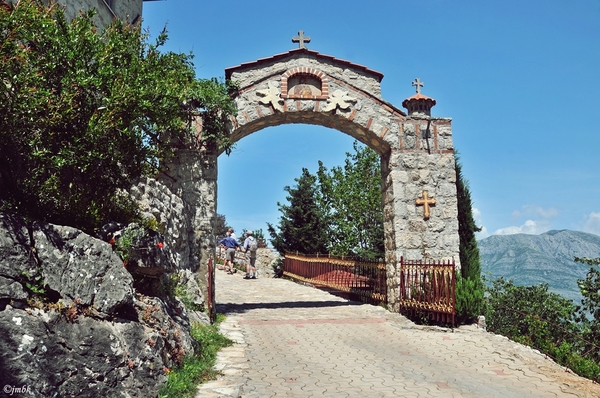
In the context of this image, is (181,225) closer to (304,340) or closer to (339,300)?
(304,340)

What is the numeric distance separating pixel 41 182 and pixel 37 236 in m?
0.74

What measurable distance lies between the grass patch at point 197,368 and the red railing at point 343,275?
5034 millimetres

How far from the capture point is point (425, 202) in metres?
10.0

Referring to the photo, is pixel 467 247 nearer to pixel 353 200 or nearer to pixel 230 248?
pixel 230 248

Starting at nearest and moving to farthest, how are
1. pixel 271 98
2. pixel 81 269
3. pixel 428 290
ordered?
pixel 81 269, pixel 428 290, pixel 271 98

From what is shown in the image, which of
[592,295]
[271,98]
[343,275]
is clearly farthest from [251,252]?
[592,295]

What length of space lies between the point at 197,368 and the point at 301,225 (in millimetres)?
16383

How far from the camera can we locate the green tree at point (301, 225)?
21.0 meters

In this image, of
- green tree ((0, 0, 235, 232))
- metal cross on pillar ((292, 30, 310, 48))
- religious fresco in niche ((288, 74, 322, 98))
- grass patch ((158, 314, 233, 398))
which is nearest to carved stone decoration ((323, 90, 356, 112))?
religious fresco in niche ((288, 74, 322, 98))

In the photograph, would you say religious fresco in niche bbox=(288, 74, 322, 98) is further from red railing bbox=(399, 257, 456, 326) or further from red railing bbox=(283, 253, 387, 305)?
red railing bbox=(283, 253, 387, 305)

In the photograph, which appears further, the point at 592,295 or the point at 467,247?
the point at 467,247

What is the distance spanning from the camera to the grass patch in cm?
430

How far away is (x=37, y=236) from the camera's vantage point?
4.20 metres

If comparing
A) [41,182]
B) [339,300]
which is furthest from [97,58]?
[339,300]
